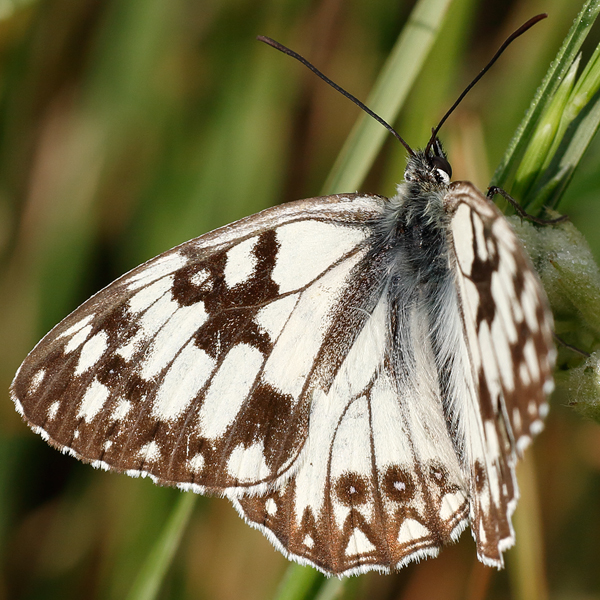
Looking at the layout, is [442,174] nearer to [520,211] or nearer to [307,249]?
[520,211]

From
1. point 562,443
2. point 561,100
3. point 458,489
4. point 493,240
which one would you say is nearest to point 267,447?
point 458,489

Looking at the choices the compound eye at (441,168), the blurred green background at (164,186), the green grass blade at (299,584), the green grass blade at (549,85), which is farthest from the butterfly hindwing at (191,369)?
the blurred green background at (164,186)

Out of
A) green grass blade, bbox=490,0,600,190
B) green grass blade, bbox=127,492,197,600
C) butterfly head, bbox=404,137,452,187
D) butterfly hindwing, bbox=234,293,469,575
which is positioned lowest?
green grass blade, bbox=127,492,197,600

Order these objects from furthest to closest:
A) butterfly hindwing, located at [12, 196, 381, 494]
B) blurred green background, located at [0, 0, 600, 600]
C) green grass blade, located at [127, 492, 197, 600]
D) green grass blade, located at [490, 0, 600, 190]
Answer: blurred green background, located at [0, 0, 600, 600] → green grass blade, located at [127, 492, 197, 600] → butterfly hindwing, located at [12, 196, 381, 494] → green grass blade, located at [490, 0, 600, 190]

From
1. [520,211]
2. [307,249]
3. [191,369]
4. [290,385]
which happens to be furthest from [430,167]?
[191,369]

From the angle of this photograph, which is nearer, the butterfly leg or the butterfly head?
the butterfly leg

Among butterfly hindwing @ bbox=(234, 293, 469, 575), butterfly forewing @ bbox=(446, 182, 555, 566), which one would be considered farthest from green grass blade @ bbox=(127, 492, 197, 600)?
butterfly forewing @ bbox=(446, 182, 555, 566)

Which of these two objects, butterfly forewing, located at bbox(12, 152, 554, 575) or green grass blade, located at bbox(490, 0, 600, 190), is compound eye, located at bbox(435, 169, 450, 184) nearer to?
butterfly forewing, located at bbox(12, 152, 554, 575)
